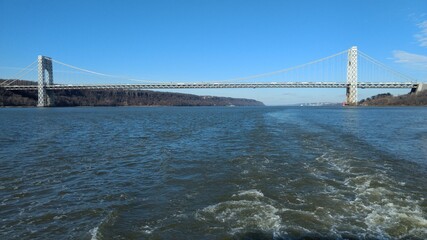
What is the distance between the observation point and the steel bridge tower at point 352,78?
85125 millimetres

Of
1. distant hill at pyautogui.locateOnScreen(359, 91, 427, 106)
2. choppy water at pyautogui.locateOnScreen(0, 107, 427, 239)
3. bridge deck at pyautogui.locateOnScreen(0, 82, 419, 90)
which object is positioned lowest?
choppy water at pyautogui.locateOnScreen(0, 107, 427, 239)

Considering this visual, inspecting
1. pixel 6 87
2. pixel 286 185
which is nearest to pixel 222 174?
pixel 286 185

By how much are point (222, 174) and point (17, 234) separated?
446cm

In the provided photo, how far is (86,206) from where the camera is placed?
224 inches

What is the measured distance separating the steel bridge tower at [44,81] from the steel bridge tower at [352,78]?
74.6m

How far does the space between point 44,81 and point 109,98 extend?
158 ft

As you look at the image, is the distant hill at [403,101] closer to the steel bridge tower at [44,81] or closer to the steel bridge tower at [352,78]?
the steel bridge tower at [352,78]

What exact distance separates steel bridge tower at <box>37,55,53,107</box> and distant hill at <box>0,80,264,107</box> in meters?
7.99

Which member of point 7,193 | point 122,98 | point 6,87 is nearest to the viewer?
point 7,193

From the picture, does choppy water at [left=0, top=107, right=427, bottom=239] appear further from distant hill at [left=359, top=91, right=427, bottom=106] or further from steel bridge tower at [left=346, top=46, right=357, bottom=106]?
distant hill at [left=359, top=91, right=427, bottom=106]

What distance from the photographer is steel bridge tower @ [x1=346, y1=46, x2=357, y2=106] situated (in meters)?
85.1

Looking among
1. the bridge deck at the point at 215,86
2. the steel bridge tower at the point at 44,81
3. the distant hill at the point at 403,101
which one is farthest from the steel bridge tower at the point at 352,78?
the steel bridge tower at the point at 44,81

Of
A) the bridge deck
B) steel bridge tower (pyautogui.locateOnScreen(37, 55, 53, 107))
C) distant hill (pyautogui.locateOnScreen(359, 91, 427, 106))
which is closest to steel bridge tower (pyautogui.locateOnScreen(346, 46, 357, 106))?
the bridge deck

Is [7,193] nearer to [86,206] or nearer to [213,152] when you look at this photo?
[86,206]
